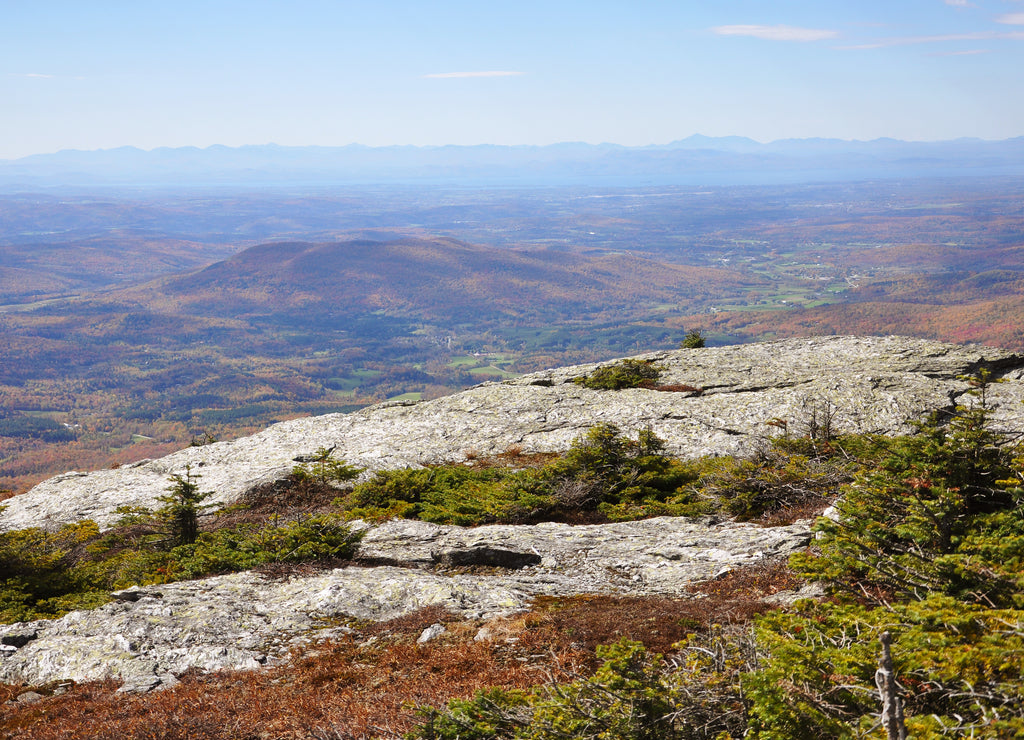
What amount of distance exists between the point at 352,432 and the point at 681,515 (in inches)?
715

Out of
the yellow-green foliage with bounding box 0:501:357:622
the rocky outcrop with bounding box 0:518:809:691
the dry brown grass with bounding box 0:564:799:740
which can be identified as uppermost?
the dry brown grass with bounding box 0:564:799:740

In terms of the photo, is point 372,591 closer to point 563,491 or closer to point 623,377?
point 563,491

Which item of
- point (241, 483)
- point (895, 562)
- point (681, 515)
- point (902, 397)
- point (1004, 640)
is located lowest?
point (241, 483)

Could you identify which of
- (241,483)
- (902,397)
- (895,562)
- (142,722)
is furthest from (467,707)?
(902,397)

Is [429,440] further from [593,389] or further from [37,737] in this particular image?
[37,737]

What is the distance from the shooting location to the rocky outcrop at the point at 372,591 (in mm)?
10805

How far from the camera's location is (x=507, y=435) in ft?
88.1

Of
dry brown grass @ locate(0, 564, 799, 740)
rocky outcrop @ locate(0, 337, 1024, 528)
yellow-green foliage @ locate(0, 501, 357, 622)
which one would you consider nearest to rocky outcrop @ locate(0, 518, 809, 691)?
dry brown grass @ locate(0, 564, 799, 740)

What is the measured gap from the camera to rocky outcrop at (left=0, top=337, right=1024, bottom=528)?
76.1 ft

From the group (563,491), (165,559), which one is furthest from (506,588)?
(165,559)

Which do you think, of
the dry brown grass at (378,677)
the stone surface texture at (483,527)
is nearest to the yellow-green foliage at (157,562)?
the stone surface texture at (483,527)

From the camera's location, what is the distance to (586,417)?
89.8 feet

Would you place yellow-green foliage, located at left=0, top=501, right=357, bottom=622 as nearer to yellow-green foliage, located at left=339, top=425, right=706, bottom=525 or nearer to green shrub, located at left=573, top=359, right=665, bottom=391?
yellow-green foliage, located at left=339, top=425, right=706, bottom=525

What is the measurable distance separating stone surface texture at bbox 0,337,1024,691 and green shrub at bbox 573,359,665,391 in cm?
80
